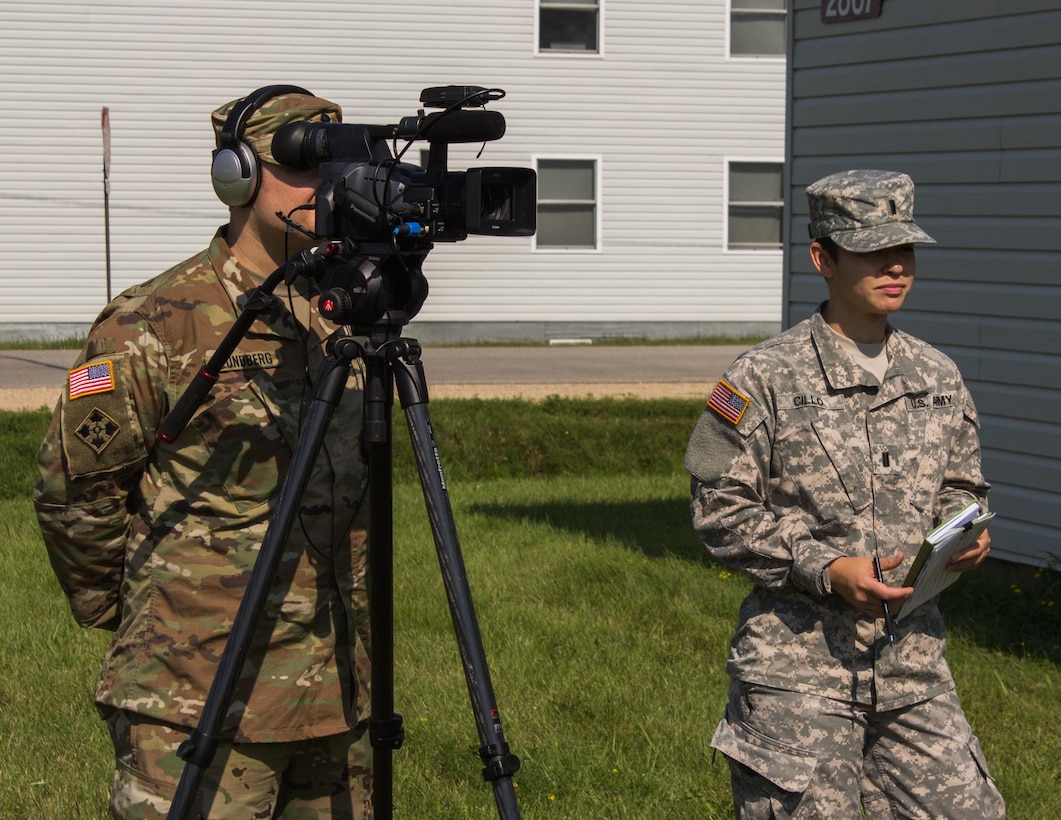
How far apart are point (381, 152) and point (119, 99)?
58.6 feet

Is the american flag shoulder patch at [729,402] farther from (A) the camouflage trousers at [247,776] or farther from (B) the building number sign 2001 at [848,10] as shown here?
(B) the building number sign 2001 at [848,10]

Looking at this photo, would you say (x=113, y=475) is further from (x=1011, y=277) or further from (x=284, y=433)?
(x=1011, y=277)

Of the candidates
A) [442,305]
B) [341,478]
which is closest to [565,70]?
[442,305]

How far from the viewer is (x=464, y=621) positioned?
2.80m

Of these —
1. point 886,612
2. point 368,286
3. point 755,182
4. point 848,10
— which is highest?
point 848,10

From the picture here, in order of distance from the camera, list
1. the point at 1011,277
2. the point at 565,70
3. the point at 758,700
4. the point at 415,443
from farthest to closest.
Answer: the point at 565,70 → the point at 1011,277 → the point at 758,700 → the point at 415,443

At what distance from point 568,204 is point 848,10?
13.0 m

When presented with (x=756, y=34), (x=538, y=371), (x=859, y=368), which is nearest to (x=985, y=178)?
(x=859, y=368)

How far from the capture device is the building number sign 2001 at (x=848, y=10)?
839 cm

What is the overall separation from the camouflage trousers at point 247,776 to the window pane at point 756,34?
19.7 meters

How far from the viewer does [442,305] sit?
21156 millimetres

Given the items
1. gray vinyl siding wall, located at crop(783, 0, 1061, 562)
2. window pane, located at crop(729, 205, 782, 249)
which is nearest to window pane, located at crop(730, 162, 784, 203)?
window pane, located at crop(729, 205, 782, 249)

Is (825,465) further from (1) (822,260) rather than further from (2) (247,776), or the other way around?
(2) (247,776)

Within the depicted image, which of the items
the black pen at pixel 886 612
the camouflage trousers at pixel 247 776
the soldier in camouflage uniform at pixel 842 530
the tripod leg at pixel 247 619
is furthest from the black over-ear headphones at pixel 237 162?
the black pen at pixel 886 612
